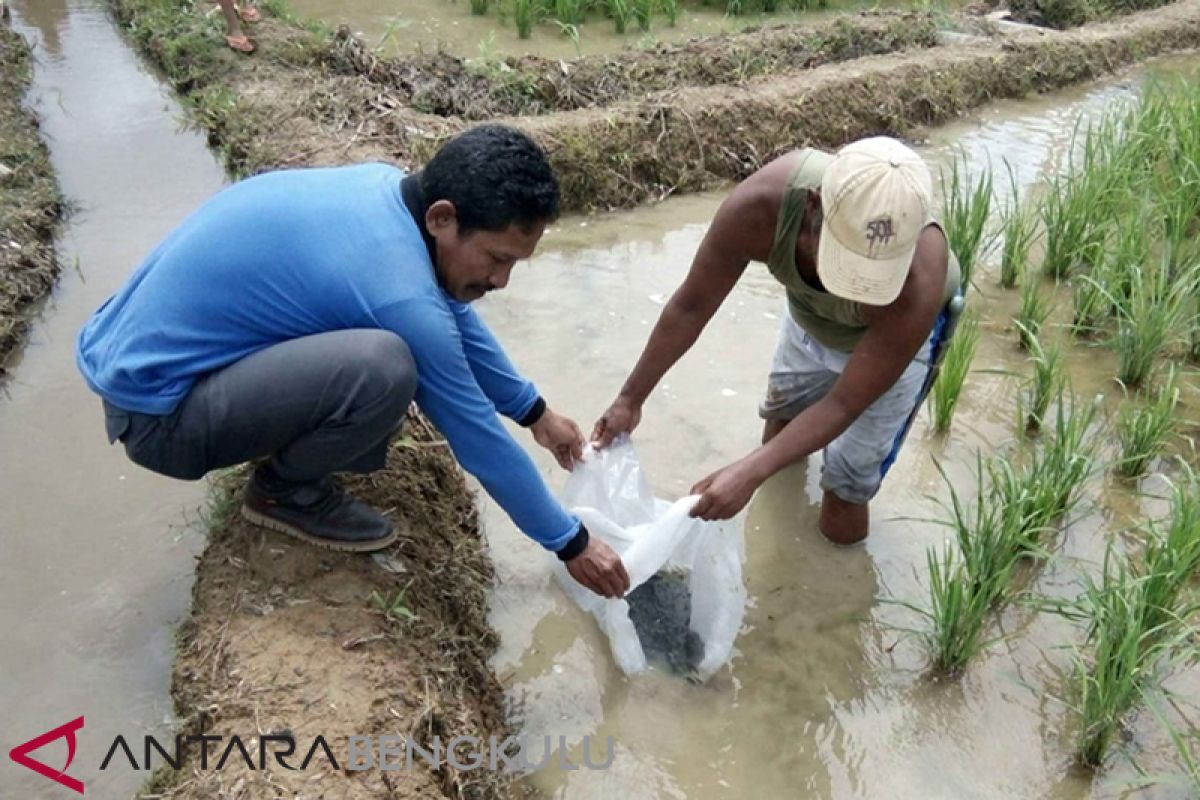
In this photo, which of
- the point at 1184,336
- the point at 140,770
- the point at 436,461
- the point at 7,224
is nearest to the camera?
the point at 140,770

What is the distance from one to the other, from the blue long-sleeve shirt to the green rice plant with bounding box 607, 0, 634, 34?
485 centimetres

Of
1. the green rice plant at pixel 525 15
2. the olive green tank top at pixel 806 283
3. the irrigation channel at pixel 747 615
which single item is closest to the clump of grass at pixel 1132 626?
the irrigation channel at pixel 747 615

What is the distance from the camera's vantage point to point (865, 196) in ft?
5.65

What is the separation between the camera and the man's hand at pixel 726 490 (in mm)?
1956

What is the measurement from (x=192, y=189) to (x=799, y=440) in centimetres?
307

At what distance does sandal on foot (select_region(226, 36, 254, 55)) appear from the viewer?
498cm

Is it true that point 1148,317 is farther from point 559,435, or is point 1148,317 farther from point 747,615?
point 559,435

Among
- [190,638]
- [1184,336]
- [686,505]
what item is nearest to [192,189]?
[190,638]

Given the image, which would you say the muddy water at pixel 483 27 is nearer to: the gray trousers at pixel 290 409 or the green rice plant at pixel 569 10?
the green rice plant at pixel 569 10

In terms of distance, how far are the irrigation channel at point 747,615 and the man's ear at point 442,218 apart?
1056mm

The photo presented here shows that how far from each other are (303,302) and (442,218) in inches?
12.0

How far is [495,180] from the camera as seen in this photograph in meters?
1.57

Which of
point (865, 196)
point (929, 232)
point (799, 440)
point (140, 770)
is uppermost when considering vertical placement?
point (865, 196)

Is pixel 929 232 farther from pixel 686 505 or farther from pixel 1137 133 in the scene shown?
pixel 1137 133
